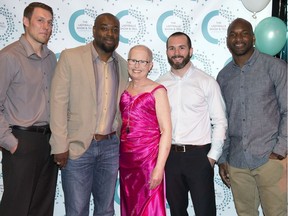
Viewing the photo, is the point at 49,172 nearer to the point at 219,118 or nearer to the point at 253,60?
the point at 219,118

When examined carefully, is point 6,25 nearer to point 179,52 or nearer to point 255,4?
point 179,52

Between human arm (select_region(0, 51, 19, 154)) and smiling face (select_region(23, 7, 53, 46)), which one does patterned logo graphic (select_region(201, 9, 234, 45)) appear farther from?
human arm (select_region(0, 51, 19, 154))

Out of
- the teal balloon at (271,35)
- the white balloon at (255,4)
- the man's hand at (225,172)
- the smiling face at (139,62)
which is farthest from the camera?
the white balloon at (255,4)

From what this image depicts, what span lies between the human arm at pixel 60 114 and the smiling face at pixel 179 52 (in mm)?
823

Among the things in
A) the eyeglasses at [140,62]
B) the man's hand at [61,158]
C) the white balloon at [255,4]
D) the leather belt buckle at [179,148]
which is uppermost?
the white balloon at [255,4]

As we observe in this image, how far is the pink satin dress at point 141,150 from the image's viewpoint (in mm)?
2664

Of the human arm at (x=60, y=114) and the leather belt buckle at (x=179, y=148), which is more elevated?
the human arm at (x=60, y=114)

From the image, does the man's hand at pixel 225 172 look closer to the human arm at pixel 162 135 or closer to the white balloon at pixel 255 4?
the human arm at pixel 162 135

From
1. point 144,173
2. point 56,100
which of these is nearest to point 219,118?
point 144,173

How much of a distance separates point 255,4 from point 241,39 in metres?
0.63

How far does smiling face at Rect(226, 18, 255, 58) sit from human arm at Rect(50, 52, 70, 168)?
1270 millimetres

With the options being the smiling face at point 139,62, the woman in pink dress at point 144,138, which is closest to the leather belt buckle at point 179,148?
the woman in pink dress at point 144,138

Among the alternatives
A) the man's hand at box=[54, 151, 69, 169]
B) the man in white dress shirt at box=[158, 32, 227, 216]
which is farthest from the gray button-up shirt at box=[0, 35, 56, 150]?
the man in white dress shirt at box=[158, 32, 227, 216]

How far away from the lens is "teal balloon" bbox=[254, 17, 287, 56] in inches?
119
